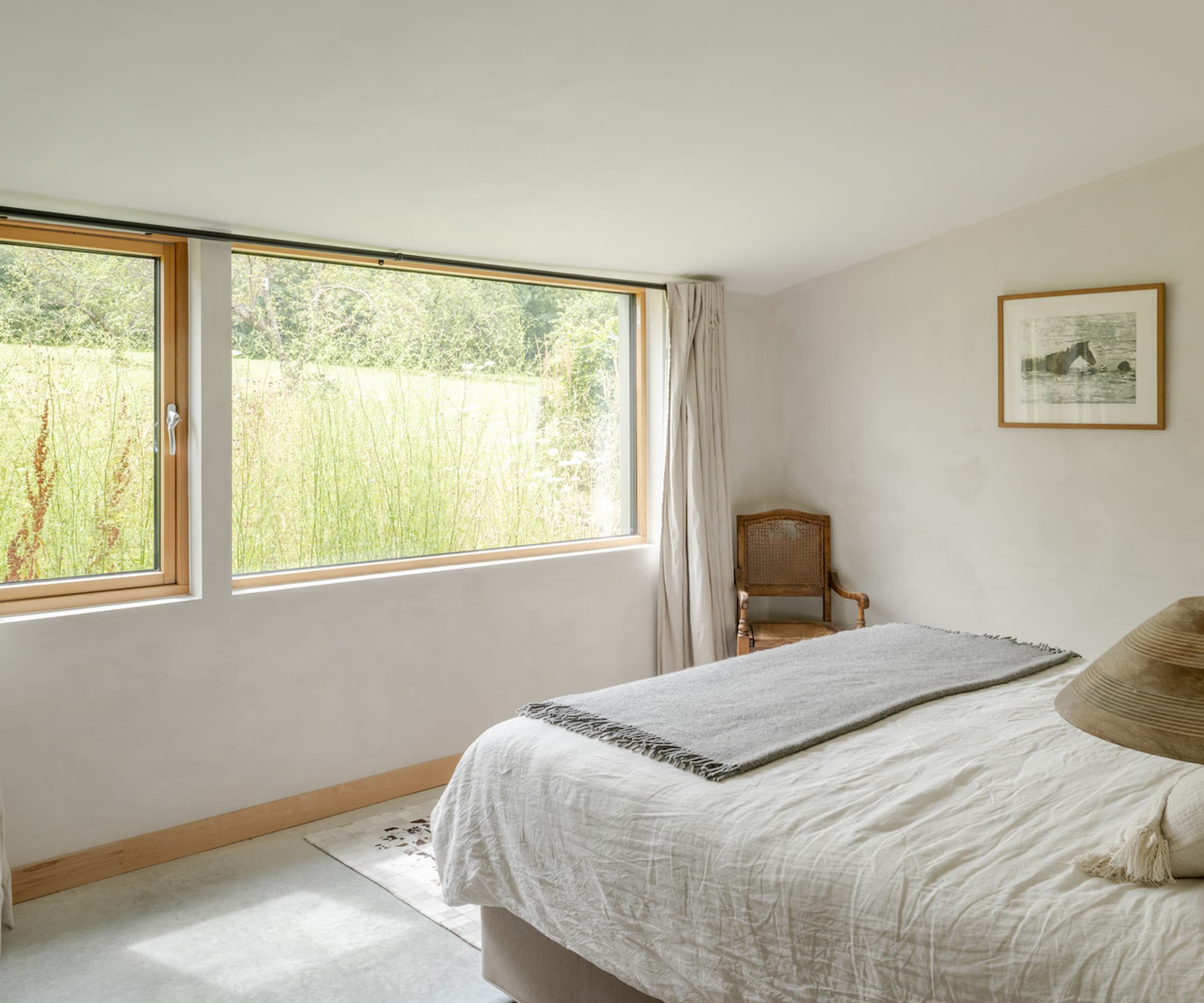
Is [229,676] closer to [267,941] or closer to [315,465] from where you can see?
[315,465]

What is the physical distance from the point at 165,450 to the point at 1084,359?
344 cm

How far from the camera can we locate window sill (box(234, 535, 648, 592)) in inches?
138

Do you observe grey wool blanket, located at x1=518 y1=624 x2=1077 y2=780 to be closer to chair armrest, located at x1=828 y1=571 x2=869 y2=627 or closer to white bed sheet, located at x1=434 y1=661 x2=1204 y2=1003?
white bed sheet, located at x1=434 y1=661 x2=1204 y2=1003

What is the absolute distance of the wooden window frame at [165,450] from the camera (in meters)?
3.14

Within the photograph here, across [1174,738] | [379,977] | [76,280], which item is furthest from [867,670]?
[76,280]

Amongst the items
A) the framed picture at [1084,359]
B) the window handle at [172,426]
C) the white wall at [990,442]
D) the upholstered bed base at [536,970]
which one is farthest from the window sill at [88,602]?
the framed picture at [1084,359]

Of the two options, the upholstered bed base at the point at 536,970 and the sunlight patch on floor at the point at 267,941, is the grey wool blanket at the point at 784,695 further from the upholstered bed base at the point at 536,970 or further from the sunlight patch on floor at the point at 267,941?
the sunlight patch on floor at the point at 267,941

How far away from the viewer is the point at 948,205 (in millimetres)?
3996

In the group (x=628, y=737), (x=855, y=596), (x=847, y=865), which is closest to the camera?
(x=847, y=865)

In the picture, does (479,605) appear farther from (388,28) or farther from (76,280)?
(388,28)

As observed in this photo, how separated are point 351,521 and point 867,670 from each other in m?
1.99

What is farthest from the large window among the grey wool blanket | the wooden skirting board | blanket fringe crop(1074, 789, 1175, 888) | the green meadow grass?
blanket fringe crop(1074, 789, 1175, 888)

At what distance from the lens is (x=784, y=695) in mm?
2486

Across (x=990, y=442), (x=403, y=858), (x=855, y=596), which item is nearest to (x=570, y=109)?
(x=403, y=858)
